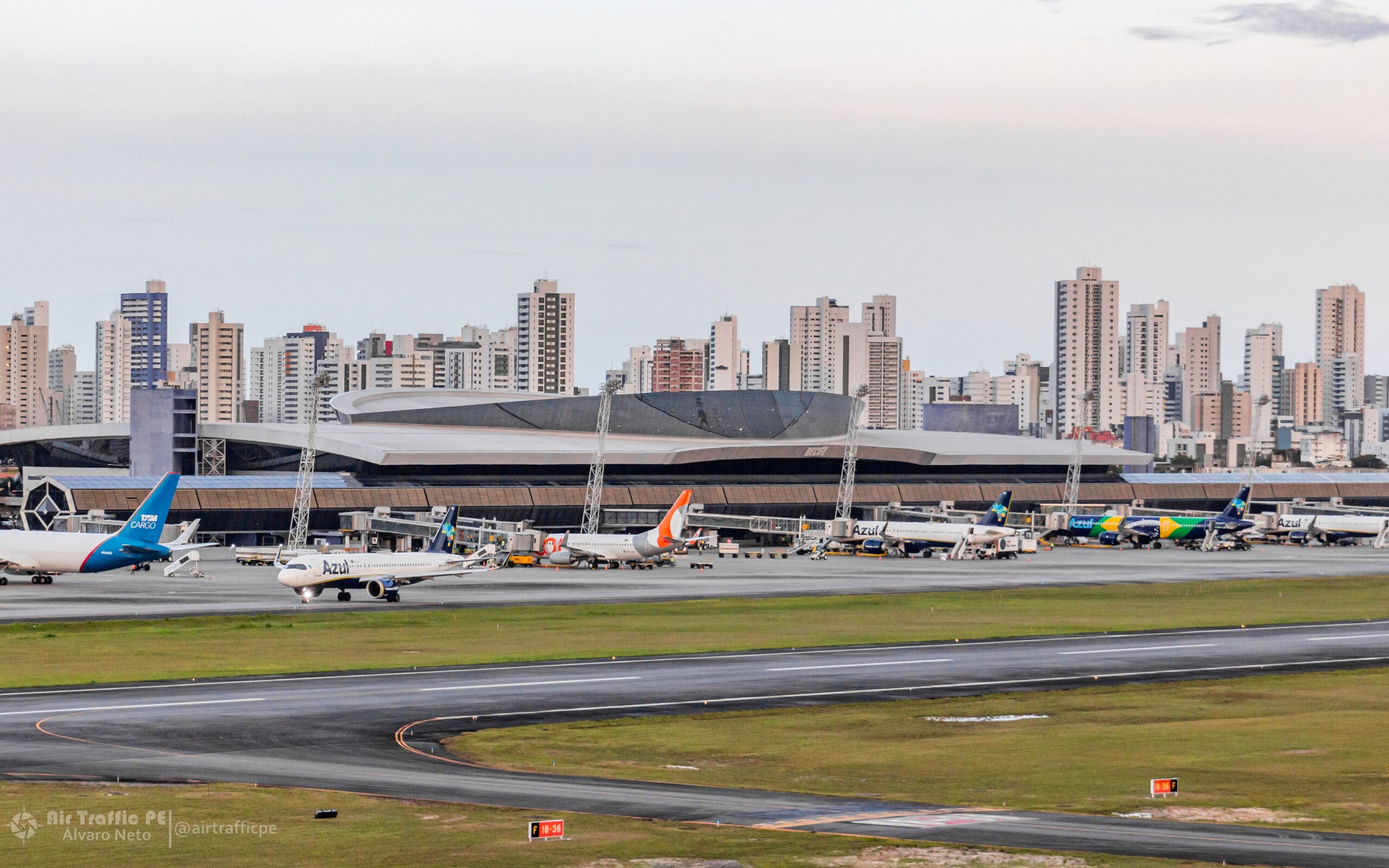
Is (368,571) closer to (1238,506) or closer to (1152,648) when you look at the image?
(1152,648)

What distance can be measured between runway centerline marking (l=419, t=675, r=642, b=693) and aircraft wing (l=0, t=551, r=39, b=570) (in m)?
54.1

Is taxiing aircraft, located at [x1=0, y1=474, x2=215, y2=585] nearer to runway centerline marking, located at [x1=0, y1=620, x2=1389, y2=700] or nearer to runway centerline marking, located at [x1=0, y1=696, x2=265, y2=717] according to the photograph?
runway centerline marking, located at [x1=0, y1=620, x2=1389, y2=700]

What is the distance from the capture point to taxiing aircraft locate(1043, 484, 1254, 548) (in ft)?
534

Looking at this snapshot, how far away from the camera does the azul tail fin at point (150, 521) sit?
94000 mm

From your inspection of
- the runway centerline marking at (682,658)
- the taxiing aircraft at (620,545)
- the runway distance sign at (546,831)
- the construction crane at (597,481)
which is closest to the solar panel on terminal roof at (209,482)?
the construction crane at (597,481)

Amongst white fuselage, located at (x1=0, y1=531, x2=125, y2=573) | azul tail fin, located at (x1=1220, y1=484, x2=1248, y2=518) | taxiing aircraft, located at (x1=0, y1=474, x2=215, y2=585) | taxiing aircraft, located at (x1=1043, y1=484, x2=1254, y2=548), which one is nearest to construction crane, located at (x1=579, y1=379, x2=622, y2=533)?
taxiing aircraft, located at (x1=1043, y1=484, x2=1254, y2=548)

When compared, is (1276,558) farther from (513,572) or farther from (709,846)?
(709,846)

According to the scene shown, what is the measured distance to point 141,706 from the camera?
45812 mm

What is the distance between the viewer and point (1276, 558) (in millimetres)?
144000

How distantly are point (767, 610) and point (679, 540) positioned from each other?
1693 inches

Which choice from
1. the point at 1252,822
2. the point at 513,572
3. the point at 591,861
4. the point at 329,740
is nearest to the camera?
the point at 591,861

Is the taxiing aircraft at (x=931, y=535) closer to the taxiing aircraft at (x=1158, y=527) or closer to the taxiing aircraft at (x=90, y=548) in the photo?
the taxiing aircraft at (x=1158, y=527)

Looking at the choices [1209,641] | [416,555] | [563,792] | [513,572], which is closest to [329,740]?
[563,792]

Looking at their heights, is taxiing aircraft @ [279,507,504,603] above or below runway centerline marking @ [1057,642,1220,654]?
above
